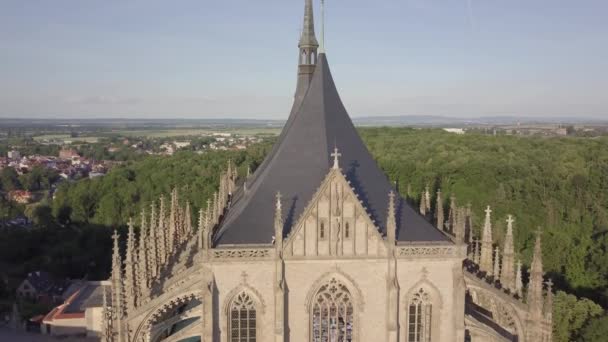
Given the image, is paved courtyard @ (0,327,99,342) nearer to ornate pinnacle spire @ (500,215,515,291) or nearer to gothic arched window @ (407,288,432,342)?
gothic arched window @ (407,288,432,342)

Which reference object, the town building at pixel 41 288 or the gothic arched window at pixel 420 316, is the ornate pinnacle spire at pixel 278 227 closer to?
the gothic arched window at pixel 420 316

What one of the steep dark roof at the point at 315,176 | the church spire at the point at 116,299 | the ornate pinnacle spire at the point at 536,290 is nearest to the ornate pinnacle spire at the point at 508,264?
the ornate pinnacle spire at the point at 536,290

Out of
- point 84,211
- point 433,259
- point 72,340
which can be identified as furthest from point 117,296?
point 84,211

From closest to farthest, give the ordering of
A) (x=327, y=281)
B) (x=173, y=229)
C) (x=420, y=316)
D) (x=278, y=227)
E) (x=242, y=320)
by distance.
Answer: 1. (x=278, y=227)
2. (x=242, y=320)
3. (x=327, y=281)
4. (x=420, y=316)
5. (x=173, y=229)

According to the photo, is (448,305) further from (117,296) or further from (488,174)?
(488,174)

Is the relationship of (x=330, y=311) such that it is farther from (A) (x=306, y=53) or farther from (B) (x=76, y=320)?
(B) (x=76, y=320)

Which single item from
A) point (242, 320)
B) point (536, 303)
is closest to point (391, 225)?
point (536, 303)
